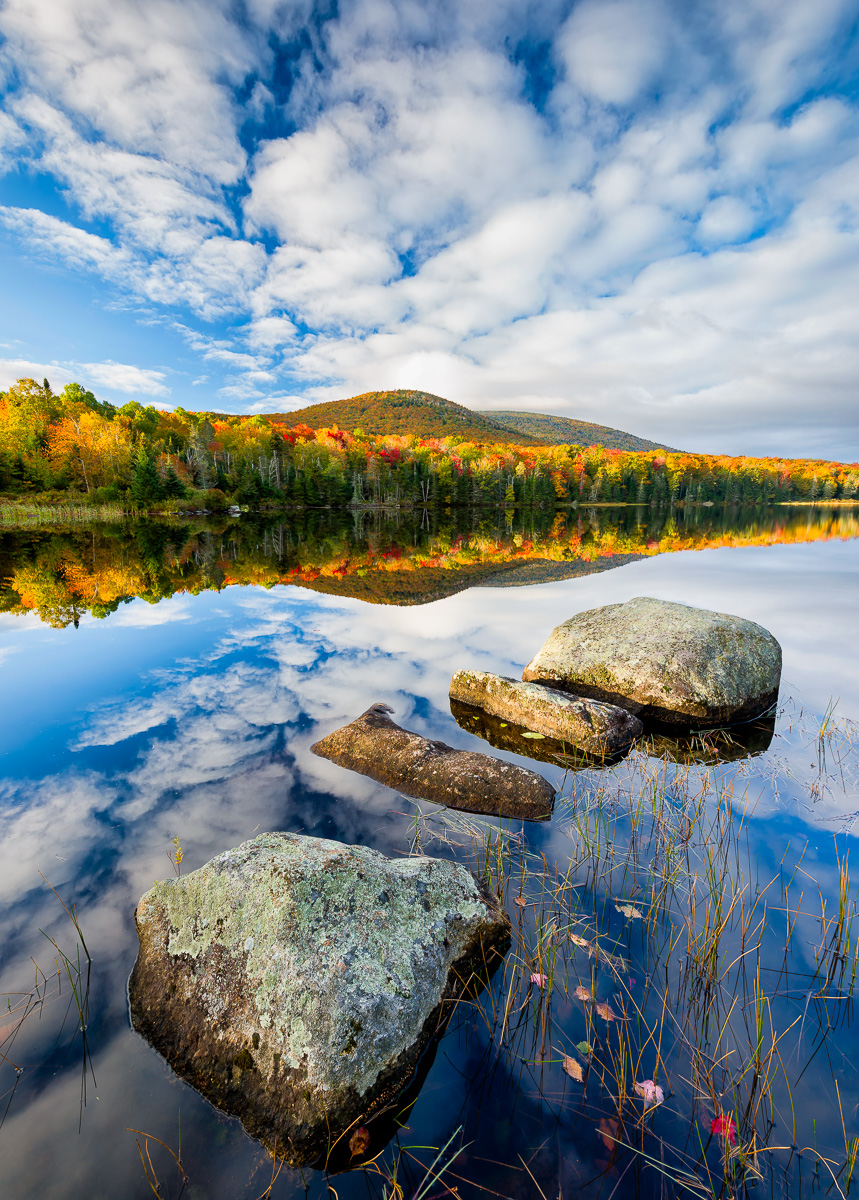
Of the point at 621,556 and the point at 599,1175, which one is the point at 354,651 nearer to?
the point at 599,1175

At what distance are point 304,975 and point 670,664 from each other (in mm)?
7972

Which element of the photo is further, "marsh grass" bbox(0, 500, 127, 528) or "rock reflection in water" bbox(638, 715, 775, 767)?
"marsh grass" bbox(0, 500, 127, 528)

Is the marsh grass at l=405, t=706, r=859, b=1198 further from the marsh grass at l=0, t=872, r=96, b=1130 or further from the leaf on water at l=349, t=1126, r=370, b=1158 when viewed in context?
the marsh grass at l=0, t=872, r=96, b=1130

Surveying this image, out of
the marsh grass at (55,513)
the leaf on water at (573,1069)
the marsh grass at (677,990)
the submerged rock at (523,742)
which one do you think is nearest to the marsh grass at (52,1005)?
the marsh grass at (677,990)

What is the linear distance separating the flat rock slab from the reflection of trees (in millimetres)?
11097

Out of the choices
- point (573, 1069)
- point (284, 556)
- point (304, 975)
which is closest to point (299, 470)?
point (284, 556)

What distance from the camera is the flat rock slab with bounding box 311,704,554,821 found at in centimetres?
623

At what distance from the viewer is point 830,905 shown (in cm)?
462

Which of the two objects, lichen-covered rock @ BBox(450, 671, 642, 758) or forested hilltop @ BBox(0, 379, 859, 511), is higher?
forested hilltop @ BBox(0, 379, 859, 511)

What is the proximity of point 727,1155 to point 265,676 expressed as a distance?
1002cm

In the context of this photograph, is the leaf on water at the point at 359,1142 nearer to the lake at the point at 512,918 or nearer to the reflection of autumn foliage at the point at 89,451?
the lake at the point at 512,918

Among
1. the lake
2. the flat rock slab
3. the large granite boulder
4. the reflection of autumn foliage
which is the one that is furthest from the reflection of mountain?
the reflection of autumn foliage

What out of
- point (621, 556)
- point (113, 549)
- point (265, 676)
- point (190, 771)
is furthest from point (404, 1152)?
point (113, 549)

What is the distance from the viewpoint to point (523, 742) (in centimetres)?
823
